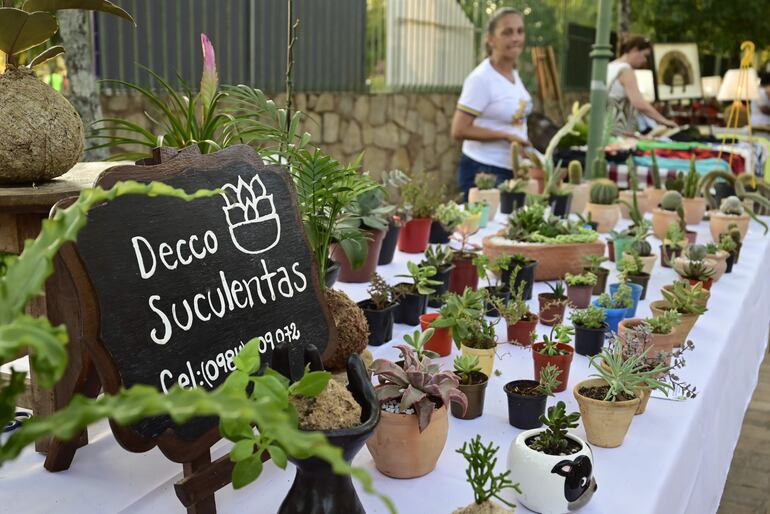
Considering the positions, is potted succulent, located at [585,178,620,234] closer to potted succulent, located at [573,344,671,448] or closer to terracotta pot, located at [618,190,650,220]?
terracotta pot, located at [618,190,650,220]

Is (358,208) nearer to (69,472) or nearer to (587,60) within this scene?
(69,472)

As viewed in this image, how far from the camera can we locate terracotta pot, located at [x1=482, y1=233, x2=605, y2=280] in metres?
2.06

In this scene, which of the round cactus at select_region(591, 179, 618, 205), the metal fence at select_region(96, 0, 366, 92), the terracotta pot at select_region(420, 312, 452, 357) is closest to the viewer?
the terracotta pot at select_region(420, 312, 452, 357)

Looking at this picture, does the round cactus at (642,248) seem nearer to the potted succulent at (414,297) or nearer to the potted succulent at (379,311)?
the potted succulent at (414,297)

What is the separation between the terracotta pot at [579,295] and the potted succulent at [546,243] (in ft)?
0.63

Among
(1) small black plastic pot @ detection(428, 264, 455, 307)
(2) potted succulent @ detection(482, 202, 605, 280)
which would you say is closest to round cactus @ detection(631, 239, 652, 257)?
(2) potted succulent @ detection(482, 202, 605, 280)

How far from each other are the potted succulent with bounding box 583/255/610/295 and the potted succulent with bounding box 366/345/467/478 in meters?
0.97

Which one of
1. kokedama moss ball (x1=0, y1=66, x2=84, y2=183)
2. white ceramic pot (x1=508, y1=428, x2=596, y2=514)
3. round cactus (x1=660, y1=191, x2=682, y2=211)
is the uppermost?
kokedama moss ball (x1=0, y1=66, x2=84, y2=183)

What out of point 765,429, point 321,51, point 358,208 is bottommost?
point 765,429

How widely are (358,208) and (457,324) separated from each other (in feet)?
1.74

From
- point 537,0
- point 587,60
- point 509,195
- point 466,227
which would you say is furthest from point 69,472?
point 587,60

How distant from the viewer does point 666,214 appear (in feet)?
8.70

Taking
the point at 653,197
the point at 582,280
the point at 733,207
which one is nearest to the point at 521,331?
the point at 582,280

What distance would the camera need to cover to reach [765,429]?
2.99 metres
